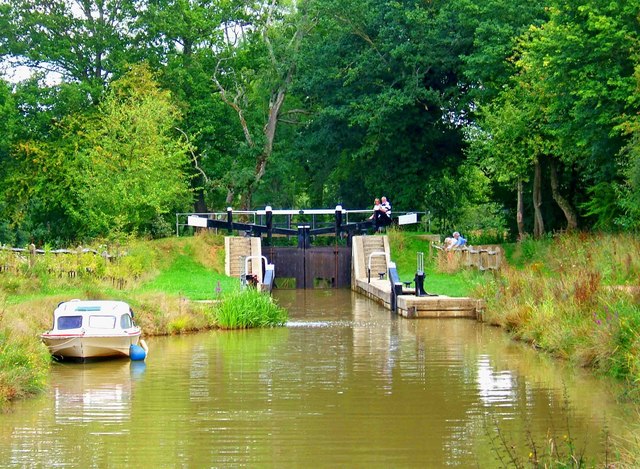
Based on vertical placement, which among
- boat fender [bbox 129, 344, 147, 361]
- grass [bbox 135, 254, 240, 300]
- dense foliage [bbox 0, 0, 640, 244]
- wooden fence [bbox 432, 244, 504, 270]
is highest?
dense foliage [bbox 0, 0, 640, 244]

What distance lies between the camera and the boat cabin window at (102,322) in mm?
22938

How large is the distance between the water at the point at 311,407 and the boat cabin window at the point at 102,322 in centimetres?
74

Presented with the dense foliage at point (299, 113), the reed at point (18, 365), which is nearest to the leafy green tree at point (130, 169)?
the dense foliage at point (299, 113)

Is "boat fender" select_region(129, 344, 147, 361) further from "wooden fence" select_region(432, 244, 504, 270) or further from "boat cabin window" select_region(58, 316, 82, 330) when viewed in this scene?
"wooden fence" select_region(432, 244, 504, 270)

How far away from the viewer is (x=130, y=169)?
4750cm

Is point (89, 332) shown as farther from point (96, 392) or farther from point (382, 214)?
point (382, 214)

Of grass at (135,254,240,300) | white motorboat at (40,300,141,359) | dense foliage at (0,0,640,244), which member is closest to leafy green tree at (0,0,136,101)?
dense foliage at (0,0,640,244)

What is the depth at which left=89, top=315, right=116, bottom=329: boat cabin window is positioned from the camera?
22.9 meters

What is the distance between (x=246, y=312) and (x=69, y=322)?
21.7ft

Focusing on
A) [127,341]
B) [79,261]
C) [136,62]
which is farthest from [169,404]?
[136,62]

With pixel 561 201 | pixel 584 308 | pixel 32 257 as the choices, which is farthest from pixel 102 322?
pixel 561 201

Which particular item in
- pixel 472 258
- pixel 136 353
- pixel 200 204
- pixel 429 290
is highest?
pixel 200 204

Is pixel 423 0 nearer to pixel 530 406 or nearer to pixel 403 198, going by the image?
pixel 403 198

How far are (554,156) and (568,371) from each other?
28080 mm
